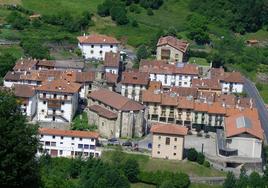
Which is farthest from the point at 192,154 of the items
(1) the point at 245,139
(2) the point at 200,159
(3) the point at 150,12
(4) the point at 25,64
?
(3) the point at 150,12

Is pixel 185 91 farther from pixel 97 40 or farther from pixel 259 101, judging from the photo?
pixel 97 40

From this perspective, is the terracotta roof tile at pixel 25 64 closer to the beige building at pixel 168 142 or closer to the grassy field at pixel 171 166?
the grassy field at pixel 171 166

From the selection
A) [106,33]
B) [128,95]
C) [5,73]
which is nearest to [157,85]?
[128,95]

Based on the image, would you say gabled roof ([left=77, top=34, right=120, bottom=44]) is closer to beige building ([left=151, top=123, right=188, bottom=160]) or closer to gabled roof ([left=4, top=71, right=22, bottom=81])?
gabled roof ([left=4, top=71, right=22, bottom=81])

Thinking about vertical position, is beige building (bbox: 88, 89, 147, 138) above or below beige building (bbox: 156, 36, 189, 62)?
below

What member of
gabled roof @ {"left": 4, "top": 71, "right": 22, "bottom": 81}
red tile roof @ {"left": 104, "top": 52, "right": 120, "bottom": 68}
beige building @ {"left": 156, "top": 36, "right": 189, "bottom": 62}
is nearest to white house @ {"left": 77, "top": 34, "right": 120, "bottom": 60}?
red tile roof @ {"left": 104, "top": 52, "right": 120, "bottom": 68}
